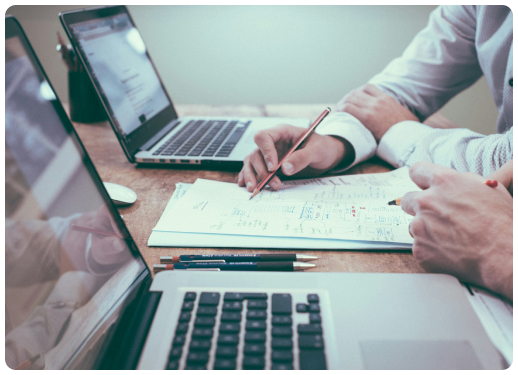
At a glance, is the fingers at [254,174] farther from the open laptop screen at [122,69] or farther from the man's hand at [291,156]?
the open laptop screen at [122,69]

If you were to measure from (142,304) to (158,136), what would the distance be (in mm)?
570

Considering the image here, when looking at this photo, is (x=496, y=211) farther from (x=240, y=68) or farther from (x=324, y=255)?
(x=240, y=68)

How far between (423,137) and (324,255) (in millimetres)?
409

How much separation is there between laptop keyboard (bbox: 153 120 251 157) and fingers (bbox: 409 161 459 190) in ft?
1.24

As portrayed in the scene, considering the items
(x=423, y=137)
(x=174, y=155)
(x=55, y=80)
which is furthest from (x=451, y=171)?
(x=55, y=80)

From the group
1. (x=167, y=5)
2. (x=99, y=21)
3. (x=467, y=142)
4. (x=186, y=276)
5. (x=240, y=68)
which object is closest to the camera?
(x=186, y=276)

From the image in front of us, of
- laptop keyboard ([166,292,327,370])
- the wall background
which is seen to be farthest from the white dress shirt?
the wall background

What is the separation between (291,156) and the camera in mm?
603

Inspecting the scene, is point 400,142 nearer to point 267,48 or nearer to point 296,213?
point 296,213

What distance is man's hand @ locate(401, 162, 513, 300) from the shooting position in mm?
362

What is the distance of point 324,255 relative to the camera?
431 millimetres

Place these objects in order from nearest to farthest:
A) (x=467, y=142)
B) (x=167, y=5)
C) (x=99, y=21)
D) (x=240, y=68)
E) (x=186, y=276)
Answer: (x=186, y=276) → (x=467, y=142) → (x=99, y=21) → (x=167, y=5) → (x=240, y=68)

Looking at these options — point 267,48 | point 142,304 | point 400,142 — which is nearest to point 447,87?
point 400,142

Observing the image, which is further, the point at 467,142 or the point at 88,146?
the point at 88,146
